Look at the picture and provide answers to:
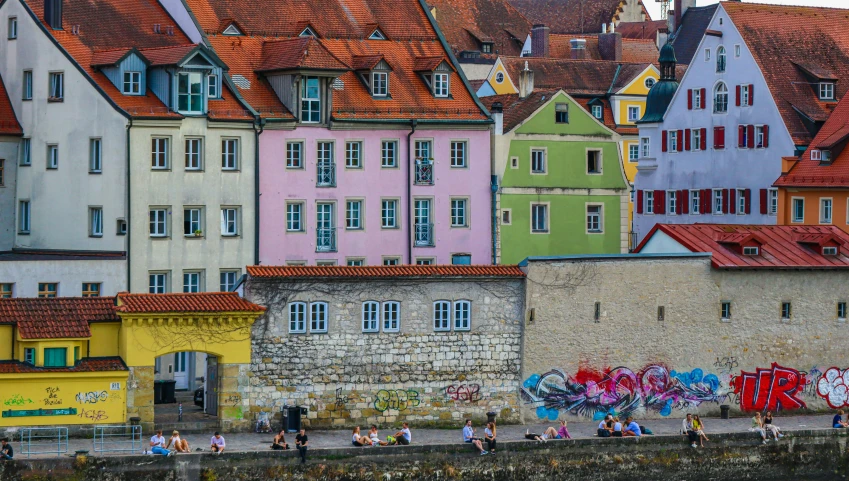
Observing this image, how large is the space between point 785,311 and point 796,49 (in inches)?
1237

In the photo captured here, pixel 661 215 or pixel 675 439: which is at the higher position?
pixel 661 215

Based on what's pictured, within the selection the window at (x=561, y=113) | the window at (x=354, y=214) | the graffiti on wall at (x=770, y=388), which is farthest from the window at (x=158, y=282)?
the graffiti on wall at (x=770, y=388)

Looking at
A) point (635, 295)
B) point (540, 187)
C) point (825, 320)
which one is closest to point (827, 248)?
point (825, 320)

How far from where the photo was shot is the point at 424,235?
288 ft

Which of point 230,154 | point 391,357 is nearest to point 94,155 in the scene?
point 230,154

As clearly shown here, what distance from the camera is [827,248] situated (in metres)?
79.8

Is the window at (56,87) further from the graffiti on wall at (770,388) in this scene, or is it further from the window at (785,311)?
the window at (785,311)

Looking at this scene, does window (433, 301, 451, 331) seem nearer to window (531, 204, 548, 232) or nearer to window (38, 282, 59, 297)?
window (38, 282, 59, 297)

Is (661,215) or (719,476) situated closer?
(719,476)

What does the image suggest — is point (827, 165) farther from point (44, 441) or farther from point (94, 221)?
point (44, 441)

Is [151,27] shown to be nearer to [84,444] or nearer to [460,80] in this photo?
[460,80]

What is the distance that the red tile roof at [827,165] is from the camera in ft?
319

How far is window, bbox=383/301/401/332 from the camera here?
71.8 metres

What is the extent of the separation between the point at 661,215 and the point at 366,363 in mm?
44935
